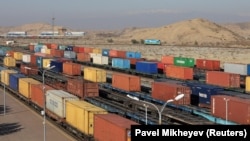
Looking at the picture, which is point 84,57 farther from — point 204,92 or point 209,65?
point 204,92

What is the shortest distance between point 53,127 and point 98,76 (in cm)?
2652

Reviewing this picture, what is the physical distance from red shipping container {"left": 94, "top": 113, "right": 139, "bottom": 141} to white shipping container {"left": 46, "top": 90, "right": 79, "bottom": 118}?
29.5 ft

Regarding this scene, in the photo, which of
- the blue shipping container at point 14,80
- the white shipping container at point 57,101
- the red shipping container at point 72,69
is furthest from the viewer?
the red shipping container at point 72,69

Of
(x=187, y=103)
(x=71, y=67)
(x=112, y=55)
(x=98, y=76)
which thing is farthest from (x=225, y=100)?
(x=112, y=55)

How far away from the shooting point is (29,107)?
54.7 meters

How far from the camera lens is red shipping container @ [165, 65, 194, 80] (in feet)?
229

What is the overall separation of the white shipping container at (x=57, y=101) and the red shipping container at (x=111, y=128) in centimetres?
899

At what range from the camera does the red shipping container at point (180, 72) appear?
2753 inches

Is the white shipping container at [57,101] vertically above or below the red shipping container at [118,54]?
below

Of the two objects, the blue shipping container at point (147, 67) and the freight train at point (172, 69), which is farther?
the blue shipping container at point (147, 67)

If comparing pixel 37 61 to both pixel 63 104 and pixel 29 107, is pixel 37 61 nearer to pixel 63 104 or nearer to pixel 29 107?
pixel 29 107

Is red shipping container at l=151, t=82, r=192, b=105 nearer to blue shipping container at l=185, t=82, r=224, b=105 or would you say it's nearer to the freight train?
the freight train

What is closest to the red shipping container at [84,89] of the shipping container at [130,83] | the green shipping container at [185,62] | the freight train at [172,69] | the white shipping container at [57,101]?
the white shipping container at [57,101]

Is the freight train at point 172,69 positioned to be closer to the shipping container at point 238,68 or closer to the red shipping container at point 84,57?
the red shipping container at point 84,57
